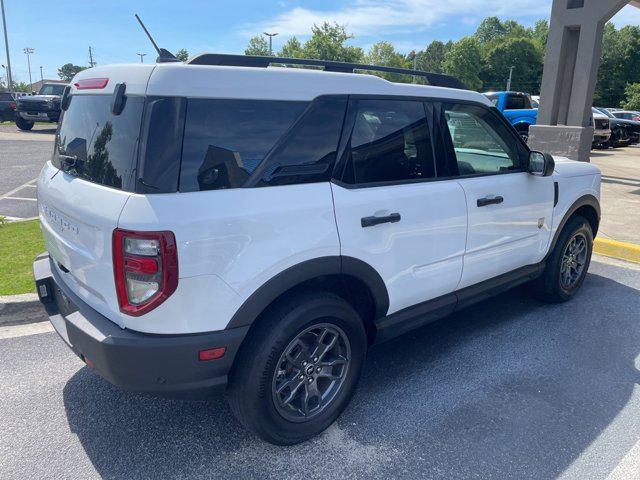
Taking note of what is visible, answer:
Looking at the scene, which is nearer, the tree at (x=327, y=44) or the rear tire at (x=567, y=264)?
the rear tire at (x=567, y=264)

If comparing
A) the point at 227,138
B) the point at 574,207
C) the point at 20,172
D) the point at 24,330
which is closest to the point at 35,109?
the point at 20,172

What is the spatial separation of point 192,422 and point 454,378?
1.70m

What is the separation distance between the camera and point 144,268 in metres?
2.09

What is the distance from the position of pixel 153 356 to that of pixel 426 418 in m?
1.62

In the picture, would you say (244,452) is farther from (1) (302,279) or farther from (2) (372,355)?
(2) (372,355)

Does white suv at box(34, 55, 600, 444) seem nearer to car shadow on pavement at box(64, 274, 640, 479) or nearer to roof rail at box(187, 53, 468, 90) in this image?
roof rail at box(187, 53, 468, 90)

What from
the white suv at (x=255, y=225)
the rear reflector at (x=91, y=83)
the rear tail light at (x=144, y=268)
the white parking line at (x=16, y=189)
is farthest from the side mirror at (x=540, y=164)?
the white parking line at (x=16, y=189)

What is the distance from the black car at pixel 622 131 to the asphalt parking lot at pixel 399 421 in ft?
72.2

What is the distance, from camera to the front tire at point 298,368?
94.3 inches

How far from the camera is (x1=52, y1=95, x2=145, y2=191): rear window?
2.19 metres

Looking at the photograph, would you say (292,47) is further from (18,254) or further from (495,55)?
(18,254)

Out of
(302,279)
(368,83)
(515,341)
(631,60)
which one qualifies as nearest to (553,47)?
(515,341)

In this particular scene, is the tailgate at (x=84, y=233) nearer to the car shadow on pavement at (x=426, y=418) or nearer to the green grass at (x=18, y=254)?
the car shadow on pavement at (x=426, y=418)

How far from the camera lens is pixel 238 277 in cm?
222
